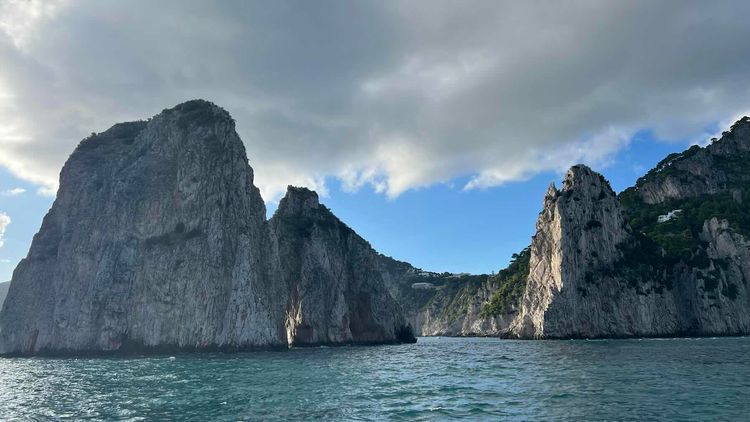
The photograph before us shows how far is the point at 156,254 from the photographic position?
9075 centimetres

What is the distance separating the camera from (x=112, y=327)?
87688 mm

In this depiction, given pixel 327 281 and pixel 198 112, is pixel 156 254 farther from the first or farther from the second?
pixel 327 281

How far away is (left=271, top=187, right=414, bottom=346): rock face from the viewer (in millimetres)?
129250

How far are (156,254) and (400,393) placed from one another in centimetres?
7074

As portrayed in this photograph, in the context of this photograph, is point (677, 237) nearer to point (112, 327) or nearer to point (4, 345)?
point (112, 327)

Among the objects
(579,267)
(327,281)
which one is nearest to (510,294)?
(579,267)

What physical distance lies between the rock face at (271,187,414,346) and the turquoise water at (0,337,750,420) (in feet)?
257

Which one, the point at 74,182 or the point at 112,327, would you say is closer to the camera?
the point at 112,327

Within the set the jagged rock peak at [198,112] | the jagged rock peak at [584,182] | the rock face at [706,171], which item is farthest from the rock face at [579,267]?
the jagged rock peak at [198,112]

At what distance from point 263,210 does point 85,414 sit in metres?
77.2

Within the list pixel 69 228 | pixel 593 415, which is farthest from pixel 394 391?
pixel 69 228

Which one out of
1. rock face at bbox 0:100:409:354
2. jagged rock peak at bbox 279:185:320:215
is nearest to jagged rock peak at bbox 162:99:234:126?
rock face at bbox 0:100:409:354

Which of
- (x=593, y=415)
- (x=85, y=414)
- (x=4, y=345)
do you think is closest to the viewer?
(x=593, y=415)

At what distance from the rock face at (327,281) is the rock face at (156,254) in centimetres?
2941
